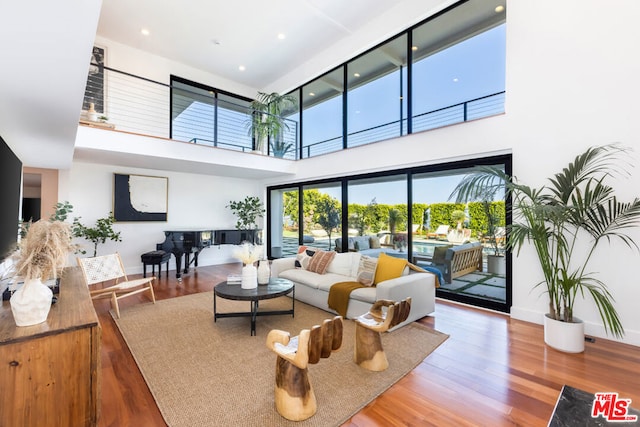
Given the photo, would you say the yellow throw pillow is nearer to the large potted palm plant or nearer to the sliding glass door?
the sliding glass door

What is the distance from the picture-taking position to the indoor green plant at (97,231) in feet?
18.0

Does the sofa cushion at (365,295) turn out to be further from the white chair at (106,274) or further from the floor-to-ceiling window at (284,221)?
the floor-to-ceiling window at (284,221)

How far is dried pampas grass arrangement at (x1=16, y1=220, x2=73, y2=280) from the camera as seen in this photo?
1765mm

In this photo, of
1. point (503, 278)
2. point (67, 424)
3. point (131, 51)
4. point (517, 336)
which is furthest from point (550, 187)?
Answer: point (131, 51)

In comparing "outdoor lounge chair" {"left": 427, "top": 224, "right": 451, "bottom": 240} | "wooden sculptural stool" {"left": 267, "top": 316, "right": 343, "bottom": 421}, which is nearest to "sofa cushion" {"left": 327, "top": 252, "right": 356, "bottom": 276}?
"outdoor lounge chair" {"left": 427, "top": 224, "right": 451, "bottom": 240}

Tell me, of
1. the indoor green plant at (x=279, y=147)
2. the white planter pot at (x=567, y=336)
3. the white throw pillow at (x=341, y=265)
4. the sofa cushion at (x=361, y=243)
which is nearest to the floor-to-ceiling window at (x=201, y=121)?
the indoor green plant at (x=279, y=147)

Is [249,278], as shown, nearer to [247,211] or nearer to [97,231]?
[97,231]

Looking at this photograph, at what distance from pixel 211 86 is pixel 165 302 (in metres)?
5.98

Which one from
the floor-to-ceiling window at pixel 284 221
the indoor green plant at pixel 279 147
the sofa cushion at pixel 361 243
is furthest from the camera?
the floor-to-ceiling window at pixel 284 221

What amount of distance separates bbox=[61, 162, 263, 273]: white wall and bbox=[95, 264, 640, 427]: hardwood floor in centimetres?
363

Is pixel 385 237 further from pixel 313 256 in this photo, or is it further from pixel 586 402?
pixel 586 402

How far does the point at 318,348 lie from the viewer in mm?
1966

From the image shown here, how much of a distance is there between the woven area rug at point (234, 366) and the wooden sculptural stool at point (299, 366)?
0.23 ft

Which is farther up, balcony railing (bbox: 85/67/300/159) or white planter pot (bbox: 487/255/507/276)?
balcony railing (bbox: 85/67/300/159)
